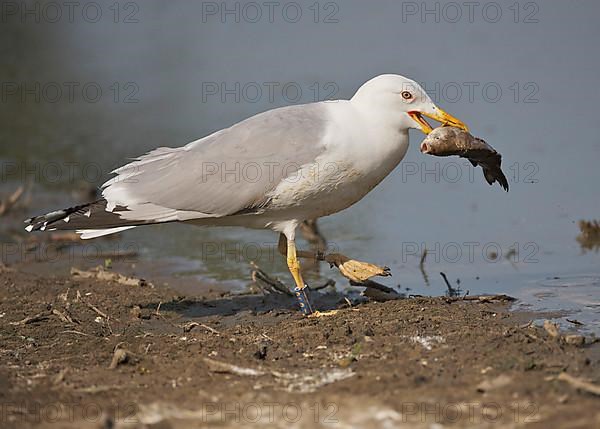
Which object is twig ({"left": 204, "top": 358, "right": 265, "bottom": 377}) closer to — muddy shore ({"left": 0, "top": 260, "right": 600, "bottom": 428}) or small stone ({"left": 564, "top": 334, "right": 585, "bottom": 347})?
muddy shore ({"left": 0, "top": 260, "right": 600, "bottom": 428})

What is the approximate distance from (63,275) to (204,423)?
4655mm

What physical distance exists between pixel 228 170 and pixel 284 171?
467 mm

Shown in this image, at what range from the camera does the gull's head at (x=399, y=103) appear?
7.57m

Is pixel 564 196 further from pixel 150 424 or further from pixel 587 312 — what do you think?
pixel 150 424

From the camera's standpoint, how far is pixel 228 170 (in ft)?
25.1

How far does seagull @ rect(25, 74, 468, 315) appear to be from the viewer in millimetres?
7402

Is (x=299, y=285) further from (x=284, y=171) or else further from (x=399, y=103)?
(x=399, y=103)

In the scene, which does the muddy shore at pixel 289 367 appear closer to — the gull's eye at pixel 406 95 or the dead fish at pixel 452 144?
the dead fish at pixel 452 144

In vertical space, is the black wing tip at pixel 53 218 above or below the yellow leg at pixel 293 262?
above

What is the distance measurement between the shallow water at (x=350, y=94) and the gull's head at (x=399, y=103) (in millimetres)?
1572

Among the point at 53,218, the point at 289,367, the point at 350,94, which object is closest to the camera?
the point at 289,367

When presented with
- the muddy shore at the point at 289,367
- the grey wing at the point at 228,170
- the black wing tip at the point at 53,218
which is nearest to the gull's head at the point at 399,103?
the grey wing at the point at 228,170

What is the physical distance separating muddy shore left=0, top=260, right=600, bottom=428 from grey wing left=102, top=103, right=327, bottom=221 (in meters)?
0.87

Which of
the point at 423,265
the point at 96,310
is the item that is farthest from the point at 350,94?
the point at 96,310
